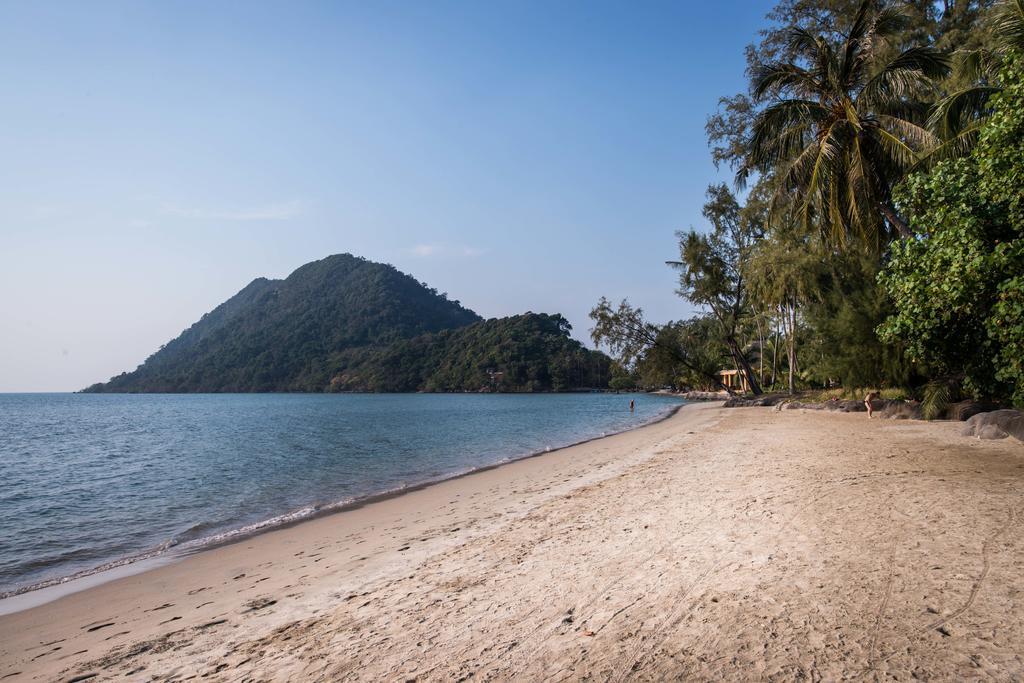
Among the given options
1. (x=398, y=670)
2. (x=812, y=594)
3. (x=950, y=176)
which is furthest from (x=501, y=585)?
(x=950, y=176)

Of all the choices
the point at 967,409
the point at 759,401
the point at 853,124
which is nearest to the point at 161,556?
the point at 853,124

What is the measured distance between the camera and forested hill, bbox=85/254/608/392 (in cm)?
13375

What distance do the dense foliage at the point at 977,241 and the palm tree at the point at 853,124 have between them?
5.96 metres

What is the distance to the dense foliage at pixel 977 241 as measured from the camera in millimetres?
7703

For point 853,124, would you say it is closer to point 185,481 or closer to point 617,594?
point 617,594

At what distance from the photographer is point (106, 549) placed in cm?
912

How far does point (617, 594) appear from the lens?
14.7ft

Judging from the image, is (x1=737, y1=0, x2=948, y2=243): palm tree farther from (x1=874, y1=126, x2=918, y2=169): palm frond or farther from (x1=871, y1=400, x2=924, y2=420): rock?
(x1=871, y1=400, x2=924, y2=420): rock

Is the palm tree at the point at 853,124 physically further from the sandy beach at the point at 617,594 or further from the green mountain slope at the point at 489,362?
the green mountain slope at the point at 489,362

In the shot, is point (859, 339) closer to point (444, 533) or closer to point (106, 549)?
point (444, 533)

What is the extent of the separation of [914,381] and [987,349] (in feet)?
43.7

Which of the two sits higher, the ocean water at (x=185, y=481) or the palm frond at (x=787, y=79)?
the palm frond at (x=787, y=79)

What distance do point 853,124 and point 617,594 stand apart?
16.5 m

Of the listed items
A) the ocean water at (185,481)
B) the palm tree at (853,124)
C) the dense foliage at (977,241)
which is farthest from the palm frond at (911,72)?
the ocean water at (185,481)
